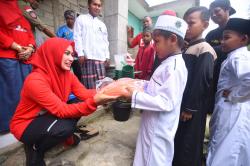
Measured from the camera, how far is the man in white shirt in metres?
3.09

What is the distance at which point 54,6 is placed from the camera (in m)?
4.08

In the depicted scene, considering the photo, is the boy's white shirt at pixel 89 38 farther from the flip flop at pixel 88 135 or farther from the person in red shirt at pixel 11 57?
the flip flop at pixel 88 135

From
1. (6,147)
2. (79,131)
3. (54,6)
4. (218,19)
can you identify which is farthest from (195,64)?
(54,6)

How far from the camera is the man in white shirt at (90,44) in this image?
10.1 feet

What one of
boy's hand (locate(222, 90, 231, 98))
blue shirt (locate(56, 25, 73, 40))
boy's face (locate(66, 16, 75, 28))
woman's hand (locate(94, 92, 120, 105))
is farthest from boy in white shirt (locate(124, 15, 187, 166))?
boy's face (locate(66, 16, 75, 28))

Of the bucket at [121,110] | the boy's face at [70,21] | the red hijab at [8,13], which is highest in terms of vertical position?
the boy's face at [70,21]

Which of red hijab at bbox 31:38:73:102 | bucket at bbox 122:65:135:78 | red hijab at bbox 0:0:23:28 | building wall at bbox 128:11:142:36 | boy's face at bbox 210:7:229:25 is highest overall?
building wall at bbox 128:11:142:36

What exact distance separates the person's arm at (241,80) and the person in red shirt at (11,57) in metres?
2.49

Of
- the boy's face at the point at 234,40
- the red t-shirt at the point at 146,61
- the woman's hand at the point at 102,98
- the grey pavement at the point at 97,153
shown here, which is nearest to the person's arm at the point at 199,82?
the boy's face at the point at 234,40

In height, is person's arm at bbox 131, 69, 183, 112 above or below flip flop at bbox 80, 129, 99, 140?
above

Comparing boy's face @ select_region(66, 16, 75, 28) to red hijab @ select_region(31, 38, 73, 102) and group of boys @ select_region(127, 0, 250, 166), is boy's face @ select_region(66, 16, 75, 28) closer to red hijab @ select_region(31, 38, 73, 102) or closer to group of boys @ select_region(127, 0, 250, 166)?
red hijab @ select_region(31, 38, 73, 102)

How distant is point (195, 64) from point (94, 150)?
1.77 meters

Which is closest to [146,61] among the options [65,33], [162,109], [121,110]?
[121,110]

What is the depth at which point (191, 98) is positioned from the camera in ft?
5.42
